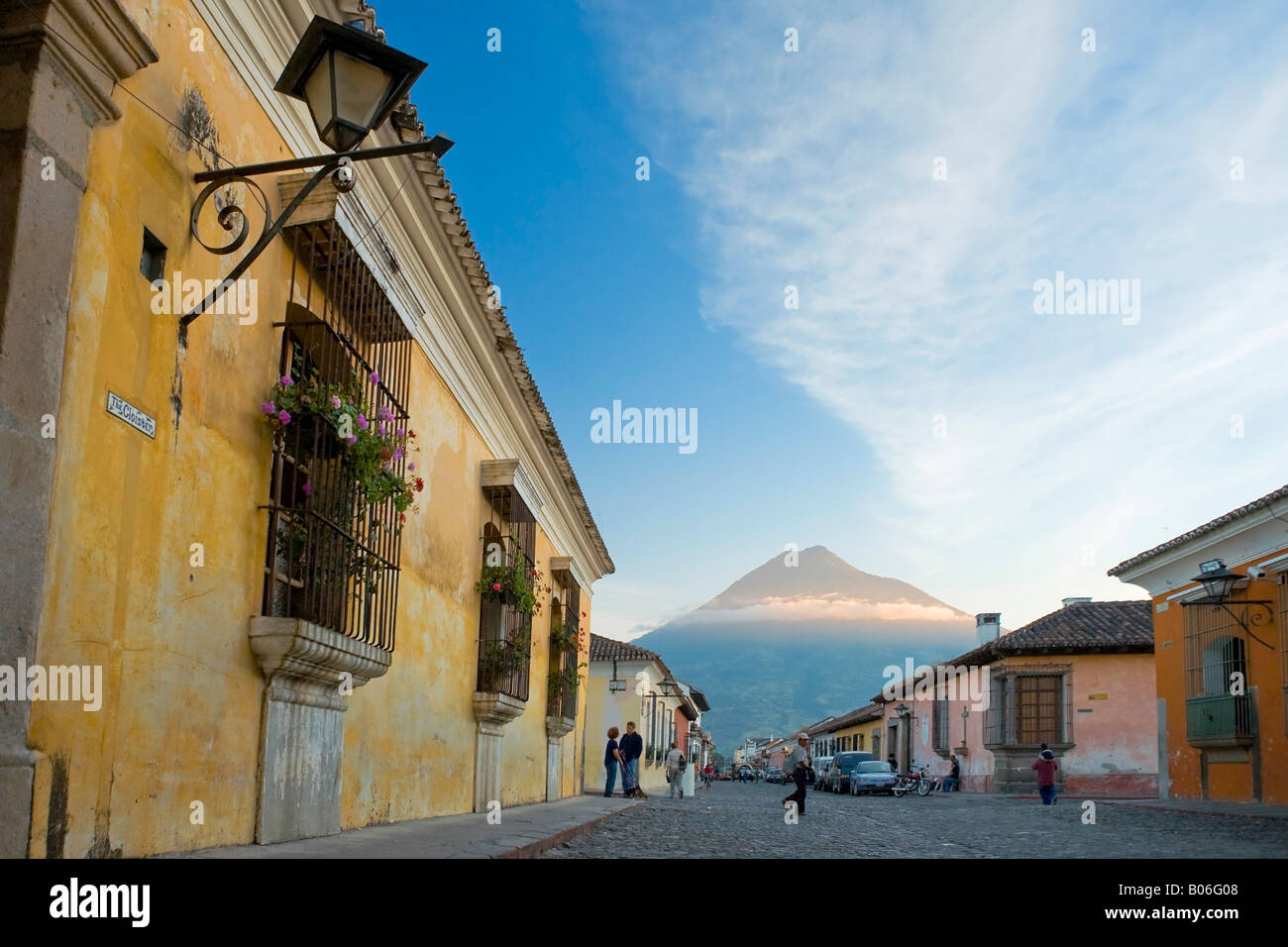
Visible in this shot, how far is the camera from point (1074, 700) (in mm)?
28359

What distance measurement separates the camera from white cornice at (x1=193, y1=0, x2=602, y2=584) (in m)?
5.92

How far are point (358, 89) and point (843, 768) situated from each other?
3008 cm

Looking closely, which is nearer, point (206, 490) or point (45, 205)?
point (45, 205)

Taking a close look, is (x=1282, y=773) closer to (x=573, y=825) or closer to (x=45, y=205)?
(x=573, y=825)

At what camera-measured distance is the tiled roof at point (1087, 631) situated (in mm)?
28203

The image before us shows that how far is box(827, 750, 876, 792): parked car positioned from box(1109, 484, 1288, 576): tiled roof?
40.2 feet

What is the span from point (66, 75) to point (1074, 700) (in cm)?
2833

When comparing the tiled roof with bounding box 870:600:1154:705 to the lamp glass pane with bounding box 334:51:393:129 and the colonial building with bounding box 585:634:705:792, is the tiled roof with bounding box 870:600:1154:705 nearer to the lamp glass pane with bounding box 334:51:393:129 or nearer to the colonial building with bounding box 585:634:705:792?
the colonial building with bounding box 585:634:705:792

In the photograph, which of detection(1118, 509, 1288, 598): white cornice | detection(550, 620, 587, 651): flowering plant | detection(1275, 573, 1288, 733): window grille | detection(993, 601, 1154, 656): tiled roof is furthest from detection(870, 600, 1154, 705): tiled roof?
detection(550, 620, 587, 651): flowering plant

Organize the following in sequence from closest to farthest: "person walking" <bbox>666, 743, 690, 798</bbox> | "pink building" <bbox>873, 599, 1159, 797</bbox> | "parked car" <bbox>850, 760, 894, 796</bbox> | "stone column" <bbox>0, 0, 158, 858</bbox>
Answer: "stone column" <bbox>0, 0, 158, 858</bbox> → "person walking" <bbox>666, 743, 690, 798</bbox> → "pink building" <bbox>873, 599, 1159, 797</bbox> → "parked car" <bbox>850, 760, 894, 796</bbox>

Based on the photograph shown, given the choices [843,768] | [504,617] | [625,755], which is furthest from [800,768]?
[843,768]
